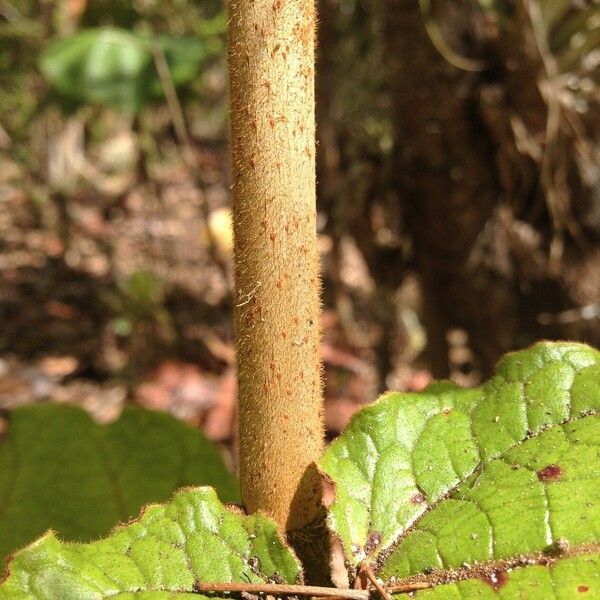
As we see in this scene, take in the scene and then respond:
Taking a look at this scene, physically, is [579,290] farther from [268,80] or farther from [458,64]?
[268,80]

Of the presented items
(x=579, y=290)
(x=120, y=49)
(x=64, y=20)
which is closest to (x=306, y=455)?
(x=579, y=290)

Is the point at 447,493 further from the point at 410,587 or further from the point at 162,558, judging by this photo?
the point at 162,558

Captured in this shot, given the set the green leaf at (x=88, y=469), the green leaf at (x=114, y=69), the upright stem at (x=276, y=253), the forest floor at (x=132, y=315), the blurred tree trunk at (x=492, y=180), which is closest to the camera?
the upright stem at (x=276, y=253)

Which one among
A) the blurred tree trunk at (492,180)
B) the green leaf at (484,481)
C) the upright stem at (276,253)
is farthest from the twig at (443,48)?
the upright stem at (276,253)

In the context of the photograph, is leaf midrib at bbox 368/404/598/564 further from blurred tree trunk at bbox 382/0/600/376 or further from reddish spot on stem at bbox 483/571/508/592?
blurred tree trunk at bbox 382/0/600/376

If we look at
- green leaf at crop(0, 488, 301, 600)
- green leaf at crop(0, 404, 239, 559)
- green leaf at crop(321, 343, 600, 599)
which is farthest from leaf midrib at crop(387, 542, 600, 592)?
green leaf at crop(0, 404, 239, 559)

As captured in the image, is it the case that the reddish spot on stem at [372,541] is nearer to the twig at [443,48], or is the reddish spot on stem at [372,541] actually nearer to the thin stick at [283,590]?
the thin stick at [283,590]
